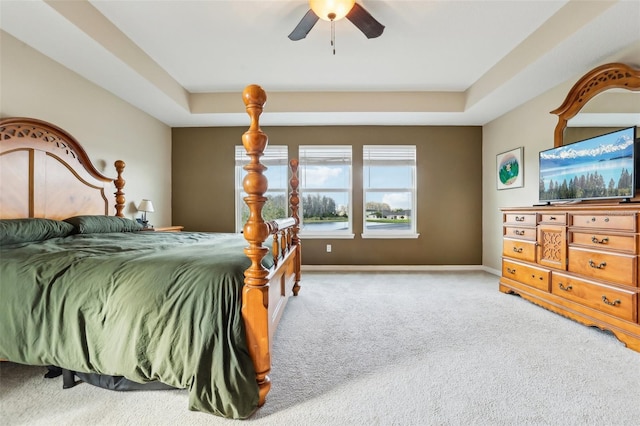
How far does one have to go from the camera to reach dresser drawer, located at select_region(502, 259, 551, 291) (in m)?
3.00

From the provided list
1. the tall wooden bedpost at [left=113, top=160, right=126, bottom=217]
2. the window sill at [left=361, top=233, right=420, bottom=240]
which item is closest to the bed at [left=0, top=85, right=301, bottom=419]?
the tall wooden bedpost at [left=113, top=160, right=126, bottom=217]

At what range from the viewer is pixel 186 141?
5016 millimetres

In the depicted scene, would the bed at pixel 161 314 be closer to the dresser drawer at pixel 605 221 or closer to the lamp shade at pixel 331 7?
the lamp shade at pixel 331 7

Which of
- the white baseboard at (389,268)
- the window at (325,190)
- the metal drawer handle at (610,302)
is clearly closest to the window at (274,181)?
the window at (325,190)

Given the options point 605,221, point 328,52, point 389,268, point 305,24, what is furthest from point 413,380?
point 389,268

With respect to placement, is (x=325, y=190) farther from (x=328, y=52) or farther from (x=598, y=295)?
(x=598, y=295)

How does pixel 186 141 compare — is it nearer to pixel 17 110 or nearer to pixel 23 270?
pixel 17 110

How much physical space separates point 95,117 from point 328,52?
8.88 ft

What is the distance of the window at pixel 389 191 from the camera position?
5.00 m

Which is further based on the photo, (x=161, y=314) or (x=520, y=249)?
(x=520, y=249)

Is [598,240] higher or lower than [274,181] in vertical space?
lower

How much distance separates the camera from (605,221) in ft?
8.05

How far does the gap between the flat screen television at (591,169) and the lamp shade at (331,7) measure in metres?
2.49

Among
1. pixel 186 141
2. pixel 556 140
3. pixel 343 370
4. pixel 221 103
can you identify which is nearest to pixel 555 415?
pixel 343 370
